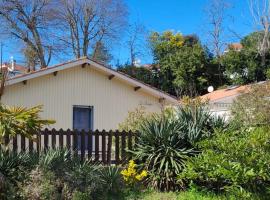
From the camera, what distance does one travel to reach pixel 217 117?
1244 centimetres

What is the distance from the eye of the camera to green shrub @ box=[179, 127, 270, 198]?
8898 mm

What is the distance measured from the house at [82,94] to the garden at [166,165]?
24.9 ft

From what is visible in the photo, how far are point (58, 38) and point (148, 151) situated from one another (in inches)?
1263

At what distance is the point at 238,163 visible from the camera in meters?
8.99

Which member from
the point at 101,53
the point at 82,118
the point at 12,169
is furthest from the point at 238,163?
the point at 101,53

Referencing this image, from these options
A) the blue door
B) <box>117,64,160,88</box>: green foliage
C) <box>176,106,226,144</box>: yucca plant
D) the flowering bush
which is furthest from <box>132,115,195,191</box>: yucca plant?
<box>117,64,160,88</box>: green foliage

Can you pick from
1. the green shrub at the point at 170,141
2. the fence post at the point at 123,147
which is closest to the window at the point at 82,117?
the fence post at the point at 123,147

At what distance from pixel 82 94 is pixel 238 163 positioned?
1195 cm

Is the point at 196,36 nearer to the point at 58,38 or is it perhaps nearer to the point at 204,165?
the point at 58,38

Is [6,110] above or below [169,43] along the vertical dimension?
below

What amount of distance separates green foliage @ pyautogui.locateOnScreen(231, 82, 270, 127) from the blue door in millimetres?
8193

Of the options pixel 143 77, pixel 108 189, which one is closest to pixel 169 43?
pixel 143 77

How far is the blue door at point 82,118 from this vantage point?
65.0 ft

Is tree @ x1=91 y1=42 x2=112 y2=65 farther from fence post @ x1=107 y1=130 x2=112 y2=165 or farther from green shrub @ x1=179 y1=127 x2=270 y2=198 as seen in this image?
green shrub @ x1=179 y1=127 x2=270 y2=198
